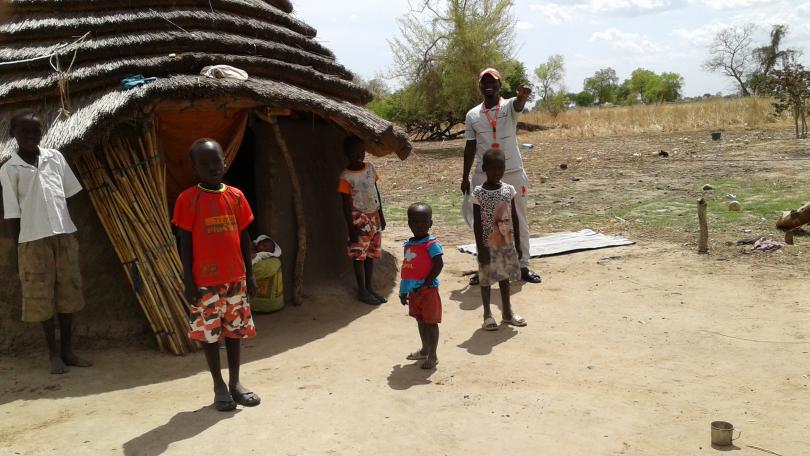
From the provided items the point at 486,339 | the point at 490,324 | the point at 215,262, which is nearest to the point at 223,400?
the point at 215,262

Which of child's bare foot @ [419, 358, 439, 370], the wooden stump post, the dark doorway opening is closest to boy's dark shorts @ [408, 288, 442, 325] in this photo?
child's bare foot @ [419, 358, 439, 370]

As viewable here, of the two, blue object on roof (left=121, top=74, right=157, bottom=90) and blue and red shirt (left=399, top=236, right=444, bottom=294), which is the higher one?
blue object on roof (left=121, top=74, right=157, bottom=90)

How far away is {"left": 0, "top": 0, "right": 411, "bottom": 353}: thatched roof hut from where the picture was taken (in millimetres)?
4684

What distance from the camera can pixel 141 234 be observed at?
15.4 ft

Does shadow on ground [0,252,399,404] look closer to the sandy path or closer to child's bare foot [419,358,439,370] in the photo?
the sandy path

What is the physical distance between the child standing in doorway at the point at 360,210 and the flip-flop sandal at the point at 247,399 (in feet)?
7.36

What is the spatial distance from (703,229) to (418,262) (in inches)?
146

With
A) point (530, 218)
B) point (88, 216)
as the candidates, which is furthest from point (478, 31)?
point (88, 216)

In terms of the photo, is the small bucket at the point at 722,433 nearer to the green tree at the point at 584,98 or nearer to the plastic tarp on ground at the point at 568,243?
the plastic tarp on ground at the point at 568,243

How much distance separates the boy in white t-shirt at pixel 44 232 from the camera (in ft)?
13.5

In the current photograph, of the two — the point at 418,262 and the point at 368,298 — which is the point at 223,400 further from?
the point at 368,298

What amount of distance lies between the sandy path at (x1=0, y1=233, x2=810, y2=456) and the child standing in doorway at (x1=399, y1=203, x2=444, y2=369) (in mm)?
335

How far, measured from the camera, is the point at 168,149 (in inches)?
214

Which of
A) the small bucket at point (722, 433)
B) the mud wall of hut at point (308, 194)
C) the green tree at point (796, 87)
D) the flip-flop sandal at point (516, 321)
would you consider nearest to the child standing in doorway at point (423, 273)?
the flip-flop sandal at point (516, 321)
